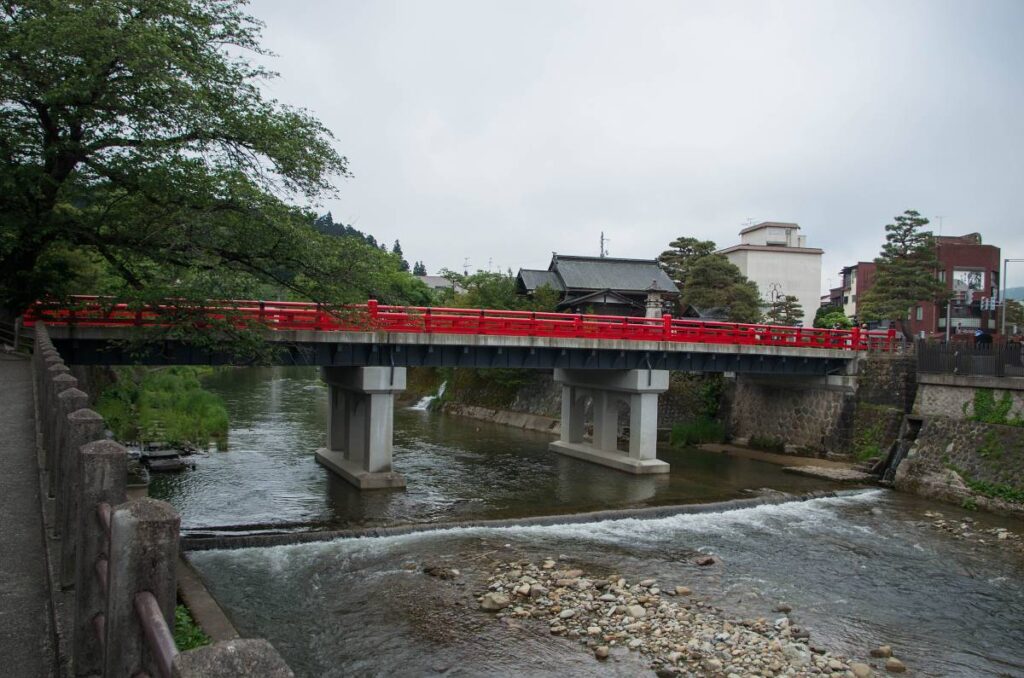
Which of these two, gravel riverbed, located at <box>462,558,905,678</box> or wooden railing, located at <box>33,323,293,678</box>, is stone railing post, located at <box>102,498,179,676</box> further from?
gravel riverbed, located at <box>462,558,905,678</box>

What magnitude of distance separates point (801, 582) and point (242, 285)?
1510cm

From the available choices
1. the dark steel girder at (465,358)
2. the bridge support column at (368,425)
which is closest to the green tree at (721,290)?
the dark steel girder at (465,358)

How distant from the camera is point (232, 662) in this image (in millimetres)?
2857

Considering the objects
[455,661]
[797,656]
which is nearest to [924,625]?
[797,656]

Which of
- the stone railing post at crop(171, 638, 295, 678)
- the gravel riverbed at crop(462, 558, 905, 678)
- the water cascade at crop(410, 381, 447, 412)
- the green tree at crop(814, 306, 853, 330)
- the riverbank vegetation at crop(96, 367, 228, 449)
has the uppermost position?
the green tree at crop(814, 306, 853, 330)

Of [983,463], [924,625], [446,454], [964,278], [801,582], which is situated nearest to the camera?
[924,625]

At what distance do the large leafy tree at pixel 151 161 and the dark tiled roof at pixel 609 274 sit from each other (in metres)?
34.4

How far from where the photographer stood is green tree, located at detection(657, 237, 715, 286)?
6119 cm

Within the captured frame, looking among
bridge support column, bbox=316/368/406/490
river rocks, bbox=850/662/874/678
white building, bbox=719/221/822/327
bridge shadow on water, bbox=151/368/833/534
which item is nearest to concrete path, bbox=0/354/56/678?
bridge shadow on water, bbox=151/368/833/534

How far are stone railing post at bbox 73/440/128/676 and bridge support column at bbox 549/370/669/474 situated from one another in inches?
1028

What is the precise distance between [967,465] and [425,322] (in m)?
20.3

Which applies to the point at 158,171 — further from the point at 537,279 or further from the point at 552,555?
the point at 537,279

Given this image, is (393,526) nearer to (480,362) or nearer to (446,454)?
(480,362)

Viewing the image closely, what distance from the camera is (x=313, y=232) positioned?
61.5 feet
